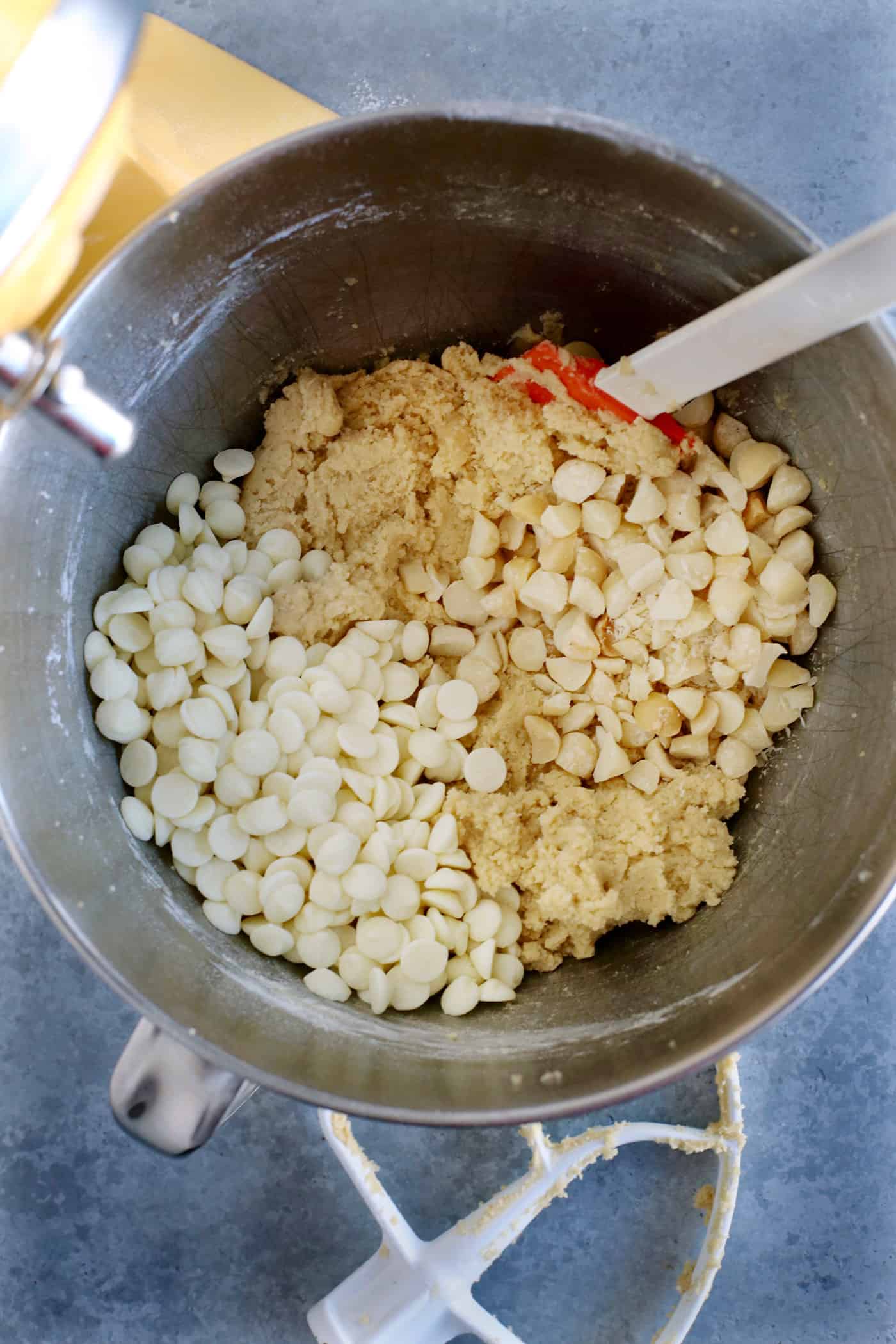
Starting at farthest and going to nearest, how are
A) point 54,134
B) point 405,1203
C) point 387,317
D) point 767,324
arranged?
point 405,1203, point 387,317, point 767,324, point 54,134

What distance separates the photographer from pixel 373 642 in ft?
2.87

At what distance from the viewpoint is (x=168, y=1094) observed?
710mm

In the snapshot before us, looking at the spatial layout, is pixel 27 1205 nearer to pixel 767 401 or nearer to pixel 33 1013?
pixel 33 1013

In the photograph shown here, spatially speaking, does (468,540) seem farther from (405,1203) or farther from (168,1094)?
(405,1203)

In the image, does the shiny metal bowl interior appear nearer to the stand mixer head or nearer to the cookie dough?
the cookie dough

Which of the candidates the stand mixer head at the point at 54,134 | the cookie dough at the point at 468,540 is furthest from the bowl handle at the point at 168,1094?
the stand mixer head at the point at 54,134

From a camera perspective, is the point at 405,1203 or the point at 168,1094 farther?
the point at 405,1203

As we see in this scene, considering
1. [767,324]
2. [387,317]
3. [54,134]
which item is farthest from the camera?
[387,317]

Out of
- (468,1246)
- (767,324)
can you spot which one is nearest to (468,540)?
(767,324)

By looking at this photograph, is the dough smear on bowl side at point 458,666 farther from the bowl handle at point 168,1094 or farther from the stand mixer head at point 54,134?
the stand mixer head at point 54,134

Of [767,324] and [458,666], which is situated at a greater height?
[767,324]

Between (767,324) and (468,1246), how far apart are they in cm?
84

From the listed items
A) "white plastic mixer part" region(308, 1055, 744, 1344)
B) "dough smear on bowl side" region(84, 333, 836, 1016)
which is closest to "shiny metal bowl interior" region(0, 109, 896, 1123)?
"dough smear on bowl side" region(84, 333, 836, 1016)

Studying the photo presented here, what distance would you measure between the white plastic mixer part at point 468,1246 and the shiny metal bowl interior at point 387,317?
0.79 ft
